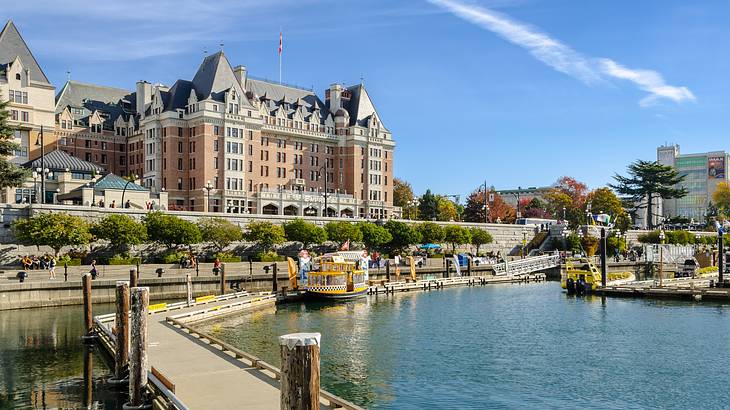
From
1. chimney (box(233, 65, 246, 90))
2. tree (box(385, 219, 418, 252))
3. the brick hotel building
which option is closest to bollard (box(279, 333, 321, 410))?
tree (box(385, 219, 418, 252))

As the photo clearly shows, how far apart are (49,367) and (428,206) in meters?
102

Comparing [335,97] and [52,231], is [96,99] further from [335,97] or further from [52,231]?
[52,231]

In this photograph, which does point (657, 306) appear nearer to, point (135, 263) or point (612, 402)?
point (612, 402)

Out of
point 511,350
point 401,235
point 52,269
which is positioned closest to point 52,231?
point 52,269

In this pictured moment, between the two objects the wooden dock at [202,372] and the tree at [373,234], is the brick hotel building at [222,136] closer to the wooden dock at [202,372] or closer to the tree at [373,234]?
the tree at [373,234]

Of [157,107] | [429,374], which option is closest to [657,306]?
[429,374]

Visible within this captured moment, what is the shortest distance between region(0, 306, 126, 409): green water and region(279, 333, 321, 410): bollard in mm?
15610

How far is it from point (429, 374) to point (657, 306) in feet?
99.9

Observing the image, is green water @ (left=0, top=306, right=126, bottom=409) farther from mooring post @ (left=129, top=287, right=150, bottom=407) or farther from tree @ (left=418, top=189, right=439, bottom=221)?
tree @ (left=418, top=189, right=439, bottom=221)

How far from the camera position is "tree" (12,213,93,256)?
Result: 2181 inches

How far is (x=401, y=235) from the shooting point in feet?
277

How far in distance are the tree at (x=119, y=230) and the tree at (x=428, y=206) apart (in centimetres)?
6992

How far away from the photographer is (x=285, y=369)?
9844 millimetres

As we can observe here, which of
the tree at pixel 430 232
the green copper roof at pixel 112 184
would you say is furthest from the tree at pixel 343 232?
the green copper roof at pixel 112 184
